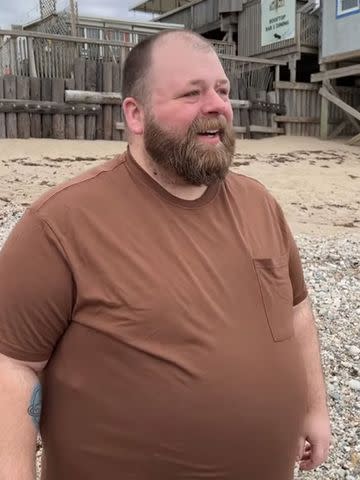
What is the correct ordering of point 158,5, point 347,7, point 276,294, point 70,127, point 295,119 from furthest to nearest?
point 158,5, point 295,119, point 347,7, point 70,127, point 276,294

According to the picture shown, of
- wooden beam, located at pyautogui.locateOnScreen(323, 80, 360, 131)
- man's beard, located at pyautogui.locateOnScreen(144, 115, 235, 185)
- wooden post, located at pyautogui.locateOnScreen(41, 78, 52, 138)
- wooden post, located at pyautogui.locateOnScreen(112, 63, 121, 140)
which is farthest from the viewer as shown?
wooden beam, located at pyautogui.locateOnScreen(323, 80, 360, 131)

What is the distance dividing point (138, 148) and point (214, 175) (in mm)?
253

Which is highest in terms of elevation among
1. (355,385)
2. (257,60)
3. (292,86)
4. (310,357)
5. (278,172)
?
(257,60)

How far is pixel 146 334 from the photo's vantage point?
1.56 metres

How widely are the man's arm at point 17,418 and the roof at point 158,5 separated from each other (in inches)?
1200

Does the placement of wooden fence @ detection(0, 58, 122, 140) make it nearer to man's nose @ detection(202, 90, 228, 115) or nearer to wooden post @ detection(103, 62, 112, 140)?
wooden post @ detection(103, 62, 112, 140)

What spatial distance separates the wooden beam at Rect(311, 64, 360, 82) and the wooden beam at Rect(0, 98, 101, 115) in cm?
740

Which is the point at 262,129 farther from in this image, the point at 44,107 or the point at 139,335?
the point at 139,335

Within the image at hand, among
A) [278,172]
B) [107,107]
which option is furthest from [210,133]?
[107,107]

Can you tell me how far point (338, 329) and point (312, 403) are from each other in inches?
95.2

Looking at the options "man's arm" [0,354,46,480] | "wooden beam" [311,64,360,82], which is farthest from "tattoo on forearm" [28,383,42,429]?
"wooden beam" [311,64,360,82]

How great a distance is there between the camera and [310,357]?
2.20 m

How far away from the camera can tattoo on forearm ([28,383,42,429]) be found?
5.15 ft

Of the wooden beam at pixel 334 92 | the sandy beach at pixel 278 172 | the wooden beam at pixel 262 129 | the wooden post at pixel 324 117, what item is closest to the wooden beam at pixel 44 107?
the sandy beach at pixel 278 172
